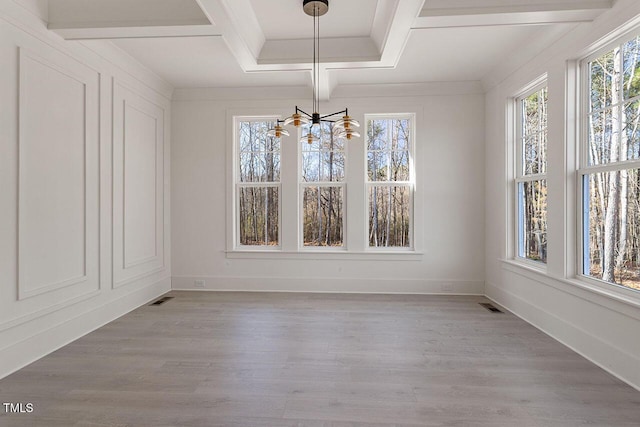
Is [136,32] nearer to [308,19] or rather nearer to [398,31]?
[308,19]

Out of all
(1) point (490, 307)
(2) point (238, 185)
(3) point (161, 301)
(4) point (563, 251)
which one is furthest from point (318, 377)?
(2) point (238, 185)

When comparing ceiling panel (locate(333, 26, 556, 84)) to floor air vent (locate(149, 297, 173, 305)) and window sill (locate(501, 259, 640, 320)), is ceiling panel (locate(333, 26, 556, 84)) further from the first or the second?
floor air vent (locate(149, 297, 173, 305))

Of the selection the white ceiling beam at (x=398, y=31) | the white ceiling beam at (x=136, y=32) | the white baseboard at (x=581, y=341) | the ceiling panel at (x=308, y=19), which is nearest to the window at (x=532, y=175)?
the white baseboard at (x=581, y=341)

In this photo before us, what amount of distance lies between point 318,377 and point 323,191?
2.98 m

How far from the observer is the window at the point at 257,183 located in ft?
16.7

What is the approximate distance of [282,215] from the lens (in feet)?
16.4

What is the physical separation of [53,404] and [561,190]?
4187 mm

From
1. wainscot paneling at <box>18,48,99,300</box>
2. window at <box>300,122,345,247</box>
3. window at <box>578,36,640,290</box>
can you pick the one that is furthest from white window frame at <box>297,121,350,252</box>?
window at <box>578,36,640,290</box>

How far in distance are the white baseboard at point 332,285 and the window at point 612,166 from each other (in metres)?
1.87

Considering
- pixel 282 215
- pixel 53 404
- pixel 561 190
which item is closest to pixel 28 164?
pixel 53 404

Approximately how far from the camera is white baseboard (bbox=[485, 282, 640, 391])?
2437 mm

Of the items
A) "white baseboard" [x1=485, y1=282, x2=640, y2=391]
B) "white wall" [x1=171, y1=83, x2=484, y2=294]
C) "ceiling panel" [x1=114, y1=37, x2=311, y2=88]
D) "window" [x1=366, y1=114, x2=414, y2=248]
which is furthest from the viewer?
"window" [x1=366, y1=114, x2=414, y2=248]

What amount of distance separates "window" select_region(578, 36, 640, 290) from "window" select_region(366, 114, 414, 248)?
2196 millimetres

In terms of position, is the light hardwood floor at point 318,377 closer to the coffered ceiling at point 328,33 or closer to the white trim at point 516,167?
the white trim at point 516,167
